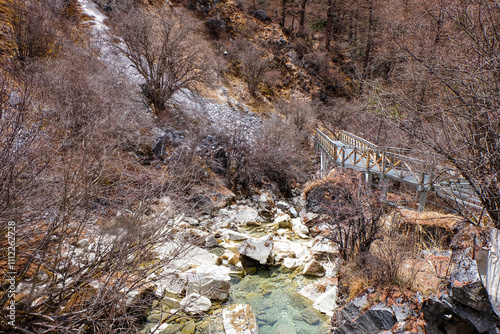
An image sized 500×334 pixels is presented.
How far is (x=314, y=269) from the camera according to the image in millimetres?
6816

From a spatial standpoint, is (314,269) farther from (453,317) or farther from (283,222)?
(453,317)

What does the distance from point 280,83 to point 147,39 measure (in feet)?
45.9

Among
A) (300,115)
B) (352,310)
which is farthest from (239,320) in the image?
(300,115)

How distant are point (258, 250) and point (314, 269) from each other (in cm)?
152

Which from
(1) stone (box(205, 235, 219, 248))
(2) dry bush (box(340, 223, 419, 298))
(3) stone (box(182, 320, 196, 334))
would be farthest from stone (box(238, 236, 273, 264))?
(3) stone (box(182, 320, 196, 334))

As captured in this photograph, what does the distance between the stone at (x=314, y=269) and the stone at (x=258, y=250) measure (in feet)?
3.39

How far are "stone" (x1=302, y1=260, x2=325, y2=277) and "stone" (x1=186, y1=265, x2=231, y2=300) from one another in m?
2.25

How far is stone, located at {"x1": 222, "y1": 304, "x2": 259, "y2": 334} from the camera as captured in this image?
4656 mm

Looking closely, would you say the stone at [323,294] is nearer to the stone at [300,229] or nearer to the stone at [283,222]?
the stone at [300,229]

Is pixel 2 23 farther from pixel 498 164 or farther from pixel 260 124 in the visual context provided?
pixel 498 164

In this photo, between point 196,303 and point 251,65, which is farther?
point 251,65

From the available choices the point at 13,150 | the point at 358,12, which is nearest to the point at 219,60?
the point at 358,12

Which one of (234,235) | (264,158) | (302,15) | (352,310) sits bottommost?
(234,235)

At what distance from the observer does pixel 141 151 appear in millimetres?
10367
